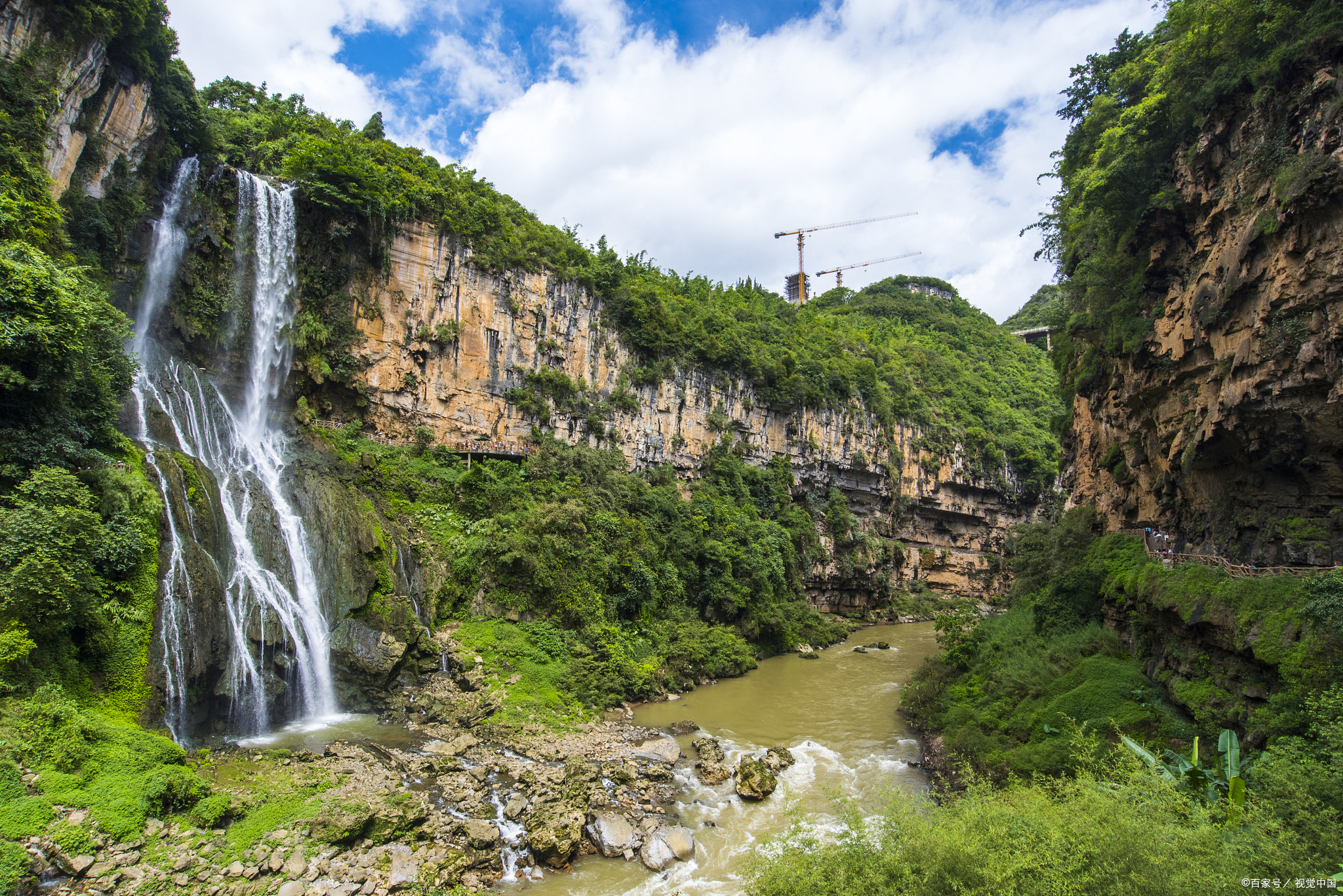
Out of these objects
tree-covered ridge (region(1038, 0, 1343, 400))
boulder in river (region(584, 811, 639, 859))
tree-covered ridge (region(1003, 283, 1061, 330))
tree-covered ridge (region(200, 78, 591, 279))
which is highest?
tree-covered ridge (region(1003, 283, 1061, 330))

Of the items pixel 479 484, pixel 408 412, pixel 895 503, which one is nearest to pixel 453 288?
pixel 408 412

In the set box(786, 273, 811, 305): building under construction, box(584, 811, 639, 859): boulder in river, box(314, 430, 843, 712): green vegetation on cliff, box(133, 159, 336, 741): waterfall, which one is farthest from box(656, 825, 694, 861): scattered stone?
box(786, 273, 811, 305): building under construction

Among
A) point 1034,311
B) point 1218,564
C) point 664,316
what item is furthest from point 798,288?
point 1218,564

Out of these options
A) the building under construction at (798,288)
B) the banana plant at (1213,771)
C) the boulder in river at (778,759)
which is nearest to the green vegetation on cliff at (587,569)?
the boulder in river at (778,759)

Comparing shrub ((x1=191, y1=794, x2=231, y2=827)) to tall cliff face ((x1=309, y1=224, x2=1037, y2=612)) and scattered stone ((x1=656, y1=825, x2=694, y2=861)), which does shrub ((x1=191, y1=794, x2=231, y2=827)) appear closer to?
scattered stone ((x1=656, y1=825, x2=694, y2=861))

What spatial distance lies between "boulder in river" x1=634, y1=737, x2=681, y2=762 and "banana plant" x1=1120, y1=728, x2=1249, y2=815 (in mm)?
9671

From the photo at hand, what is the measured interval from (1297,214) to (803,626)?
2514 centimetres

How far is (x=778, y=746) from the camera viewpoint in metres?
16.0

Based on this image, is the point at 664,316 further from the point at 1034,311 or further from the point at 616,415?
the point at 1034,311

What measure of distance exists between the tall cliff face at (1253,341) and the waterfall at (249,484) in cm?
2083

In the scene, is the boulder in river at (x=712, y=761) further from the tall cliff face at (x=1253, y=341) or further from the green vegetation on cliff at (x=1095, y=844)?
the tall cliff face at (x=1253, y=341)

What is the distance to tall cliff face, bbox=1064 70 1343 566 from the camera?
9.87 m

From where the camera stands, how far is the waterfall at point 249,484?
12.4 m

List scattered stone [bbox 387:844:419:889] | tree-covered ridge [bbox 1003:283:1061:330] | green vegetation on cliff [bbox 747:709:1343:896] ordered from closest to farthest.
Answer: green vegetation on cliff [bbox 747:709:1343:896]
scattered stone [bbox 387:844:419:889]
tree-covered ridge [bbox 1003:283:1061:330]
